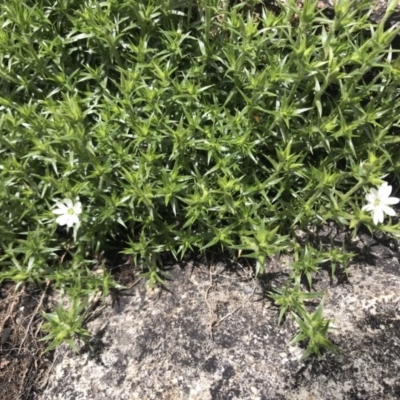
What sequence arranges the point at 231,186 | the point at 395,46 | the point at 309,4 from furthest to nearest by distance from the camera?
the point at 395,46 < the point at 231,186 < the point at 309,4

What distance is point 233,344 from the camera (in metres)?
2.65

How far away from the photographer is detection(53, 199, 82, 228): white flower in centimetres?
269

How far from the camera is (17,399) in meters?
2.75

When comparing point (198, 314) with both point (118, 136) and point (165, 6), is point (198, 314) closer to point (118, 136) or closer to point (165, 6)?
point (118, 136)

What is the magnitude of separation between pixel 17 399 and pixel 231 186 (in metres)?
1.60

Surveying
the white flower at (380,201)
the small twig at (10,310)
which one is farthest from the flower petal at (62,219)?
the white flower at (380,201)

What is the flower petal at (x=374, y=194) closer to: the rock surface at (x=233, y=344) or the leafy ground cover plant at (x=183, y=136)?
the leafy ground cover plant at (x=183, y=136)

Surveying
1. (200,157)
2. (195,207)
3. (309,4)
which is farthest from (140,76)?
(309,4)

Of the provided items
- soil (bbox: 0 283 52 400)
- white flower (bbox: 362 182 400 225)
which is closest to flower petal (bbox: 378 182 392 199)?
white flower (bbox: 362 182 400 225)

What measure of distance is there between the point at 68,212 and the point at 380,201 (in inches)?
63.3

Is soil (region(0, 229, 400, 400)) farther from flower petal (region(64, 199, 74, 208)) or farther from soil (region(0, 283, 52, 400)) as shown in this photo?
flower petal (region(64, 199, 74, 208))

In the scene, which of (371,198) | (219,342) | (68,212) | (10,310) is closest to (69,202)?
(68,212)

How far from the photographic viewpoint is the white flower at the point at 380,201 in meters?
2.57

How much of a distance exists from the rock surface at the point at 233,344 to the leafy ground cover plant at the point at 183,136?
14 centimetres
